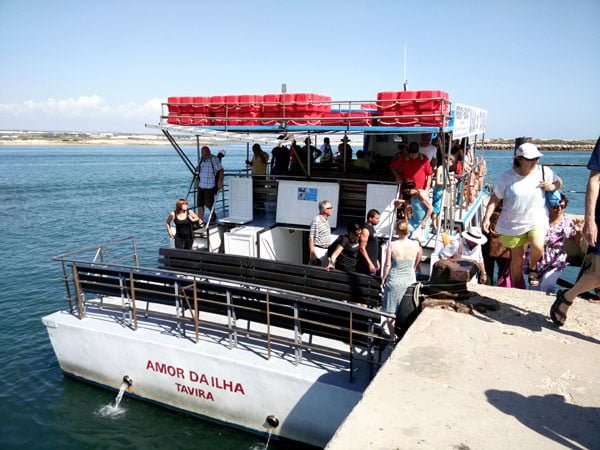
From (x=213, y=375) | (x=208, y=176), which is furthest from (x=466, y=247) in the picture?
(x=208, y=176)

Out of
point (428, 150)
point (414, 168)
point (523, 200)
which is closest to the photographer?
point (523, 200)

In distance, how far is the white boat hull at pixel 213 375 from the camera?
18.8 ft

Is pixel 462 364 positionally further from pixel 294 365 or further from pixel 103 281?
pixel 103 281

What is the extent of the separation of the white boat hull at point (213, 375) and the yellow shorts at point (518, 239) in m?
2.49

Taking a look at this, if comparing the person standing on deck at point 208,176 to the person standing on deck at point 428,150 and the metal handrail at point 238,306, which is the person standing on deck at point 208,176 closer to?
the metal handrail at point 238,306

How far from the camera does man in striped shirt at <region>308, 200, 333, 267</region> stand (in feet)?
25.8

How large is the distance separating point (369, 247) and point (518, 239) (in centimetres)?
224

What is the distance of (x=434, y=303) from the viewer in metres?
5.62

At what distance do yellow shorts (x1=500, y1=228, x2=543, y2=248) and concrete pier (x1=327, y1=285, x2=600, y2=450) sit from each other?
0.87 metres

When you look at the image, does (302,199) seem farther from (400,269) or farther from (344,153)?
(400,269)

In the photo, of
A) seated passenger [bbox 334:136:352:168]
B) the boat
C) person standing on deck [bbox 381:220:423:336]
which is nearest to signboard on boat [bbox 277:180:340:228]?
the boat

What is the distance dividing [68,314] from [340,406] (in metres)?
4.86

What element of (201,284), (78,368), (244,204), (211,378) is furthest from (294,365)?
(244,204)

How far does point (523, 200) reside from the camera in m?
5.63
